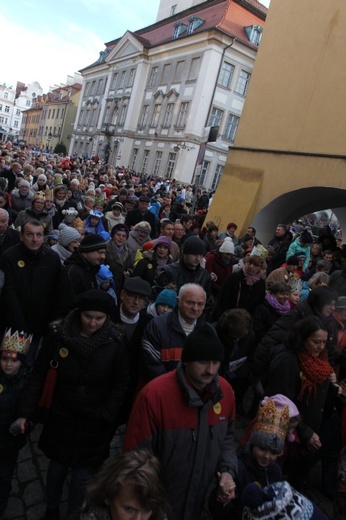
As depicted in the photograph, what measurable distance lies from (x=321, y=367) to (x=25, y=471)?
2498 mm

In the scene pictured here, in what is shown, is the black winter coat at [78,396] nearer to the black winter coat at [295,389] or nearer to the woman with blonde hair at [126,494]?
the woman with blonde hair at [126,494]

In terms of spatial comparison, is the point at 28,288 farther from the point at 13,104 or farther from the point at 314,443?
the point at 13,104

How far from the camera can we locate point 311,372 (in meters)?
3.08

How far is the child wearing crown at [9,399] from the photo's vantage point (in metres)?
2.66

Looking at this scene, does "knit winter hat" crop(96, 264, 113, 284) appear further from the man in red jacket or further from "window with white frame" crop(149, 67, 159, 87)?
"window with white frame" crop(149, 67, 159, 87)

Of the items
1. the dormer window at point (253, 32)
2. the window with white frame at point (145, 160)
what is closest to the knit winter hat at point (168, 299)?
the dormer window at point (253, 32)

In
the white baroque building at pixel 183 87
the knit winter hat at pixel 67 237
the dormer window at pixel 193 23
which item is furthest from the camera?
the dormer window at pixel 193 23

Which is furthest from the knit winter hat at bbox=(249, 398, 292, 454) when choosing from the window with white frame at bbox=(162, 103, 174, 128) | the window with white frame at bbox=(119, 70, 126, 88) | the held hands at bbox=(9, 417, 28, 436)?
the window with white frame at bbox=(119, 70, 126, 88)

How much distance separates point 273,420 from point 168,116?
36.2m

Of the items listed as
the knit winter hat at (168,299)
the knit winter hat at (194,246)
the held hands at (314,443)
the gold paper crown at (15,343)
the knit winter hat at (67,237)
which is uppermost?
the knit winter hat at (194,246)

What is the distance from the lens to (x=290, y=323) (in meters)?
3.75

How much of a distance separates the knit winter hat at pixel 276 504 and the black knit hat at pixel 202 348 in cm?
72

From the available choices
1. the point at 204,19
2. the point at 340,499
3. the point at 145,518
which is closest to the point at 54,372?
the point at 145,518

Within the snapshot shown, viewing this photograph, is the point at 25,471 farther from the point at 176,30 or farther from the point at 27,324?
the point at 176,30
